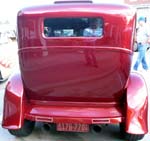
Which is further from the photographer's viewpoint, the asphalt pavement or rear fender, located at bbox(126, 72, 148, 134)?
the asphalt pavement

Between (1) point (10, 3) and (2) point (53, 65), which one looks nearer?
(2) point (53, 65)

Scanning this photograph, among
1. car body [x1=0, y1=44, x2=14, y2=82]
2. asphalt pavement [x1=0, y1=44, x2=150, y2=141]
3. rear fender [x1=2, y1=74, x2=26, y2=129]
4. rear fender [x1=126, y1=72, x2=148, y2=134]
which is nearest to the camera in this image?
rear fender [x1=126, y1=72, x2=148, y2=134]

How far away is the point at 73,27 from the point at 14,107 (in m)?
1.17

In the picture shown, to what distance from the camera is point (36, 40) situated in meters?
3.76

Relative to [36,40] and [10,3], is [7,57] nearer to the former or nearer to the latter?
[36,40]

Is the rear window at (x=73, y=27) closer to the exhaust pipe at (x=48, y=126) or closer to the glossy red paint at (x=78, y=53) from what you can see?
the glossy red paint at (x=78, y=53)

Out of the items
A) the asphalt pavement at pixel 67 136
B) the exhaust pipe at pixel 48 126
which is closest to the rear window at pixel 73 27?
the exhaust pipe at pixel 48 126

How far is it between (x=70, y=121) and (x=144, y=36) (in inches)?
268

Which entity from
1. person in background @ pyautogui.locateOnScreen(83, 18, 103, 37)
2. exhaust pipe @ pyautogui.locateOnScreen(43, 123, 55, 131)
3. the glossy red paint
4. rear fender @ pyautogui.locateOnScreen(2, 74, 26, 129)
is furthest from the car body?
person in background @ pyautogui.locateOnScreen(83, 18, 103, 37)

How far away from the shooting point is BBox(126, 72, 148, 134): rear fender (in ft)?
13.2

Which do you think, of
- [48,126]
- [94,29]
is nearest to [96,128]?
[48,126]

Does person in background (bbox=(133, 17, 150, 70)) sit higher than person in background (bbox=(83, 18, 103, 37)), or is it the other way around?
person in background (bbox=(83, 18, 103, 37))

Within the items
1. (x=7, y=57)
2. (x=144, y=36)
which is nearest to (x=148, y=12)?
(x=144, y=36)

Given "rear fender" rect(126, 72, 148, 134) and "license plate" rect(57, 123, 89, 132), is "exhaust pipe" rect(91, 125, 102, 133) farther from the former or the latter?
"rear fender" rect(126, 72, 148, 134)
